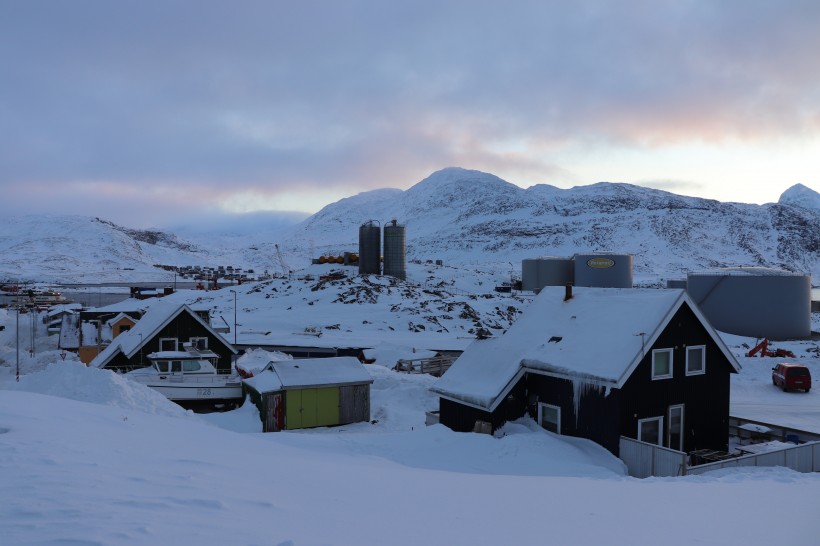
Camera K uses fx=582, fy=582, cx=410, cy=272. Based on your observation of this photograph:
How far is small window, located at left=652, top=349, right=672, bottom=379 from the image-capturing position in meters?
18.4

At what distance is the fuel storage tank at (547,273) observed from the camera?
90.4 metres

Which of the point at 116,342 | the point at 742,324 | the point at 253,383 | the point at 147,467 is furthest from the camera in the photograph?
the point at 742,324

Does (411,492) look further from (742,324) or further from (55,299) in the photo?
(55,299)

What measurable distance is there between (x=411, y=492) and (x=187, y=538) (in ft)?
14.5

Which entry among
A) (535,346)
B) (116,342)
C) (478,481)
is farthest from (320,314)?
(478,481)

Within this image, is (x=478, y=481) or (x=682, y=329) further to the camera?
(x=682, y=329)

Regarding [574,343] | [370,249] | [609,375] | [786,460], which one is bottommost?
[786,460]

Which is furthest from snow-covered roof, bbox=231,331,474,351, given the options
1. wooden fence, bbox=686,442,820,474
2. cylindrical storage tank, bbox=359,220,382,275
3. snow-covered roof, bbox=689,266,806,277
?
cylindrical storage tank, bbox=359,220,382,275

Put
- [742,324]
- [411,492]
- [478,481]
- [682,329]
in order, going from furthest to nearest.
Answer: [742,324]
[682,329]
[478,481]
[411,492]

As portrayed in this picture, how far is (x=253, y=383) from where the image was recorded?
1029 inches

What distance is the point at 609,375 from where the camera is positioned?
666 inches

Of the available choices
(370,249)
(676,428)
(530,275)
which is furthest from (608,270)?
(676,428)

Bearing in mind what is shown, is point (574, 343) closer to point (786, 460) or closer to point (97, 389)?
point (786, 460)

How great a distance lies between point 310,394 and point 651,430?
14.1 metres
